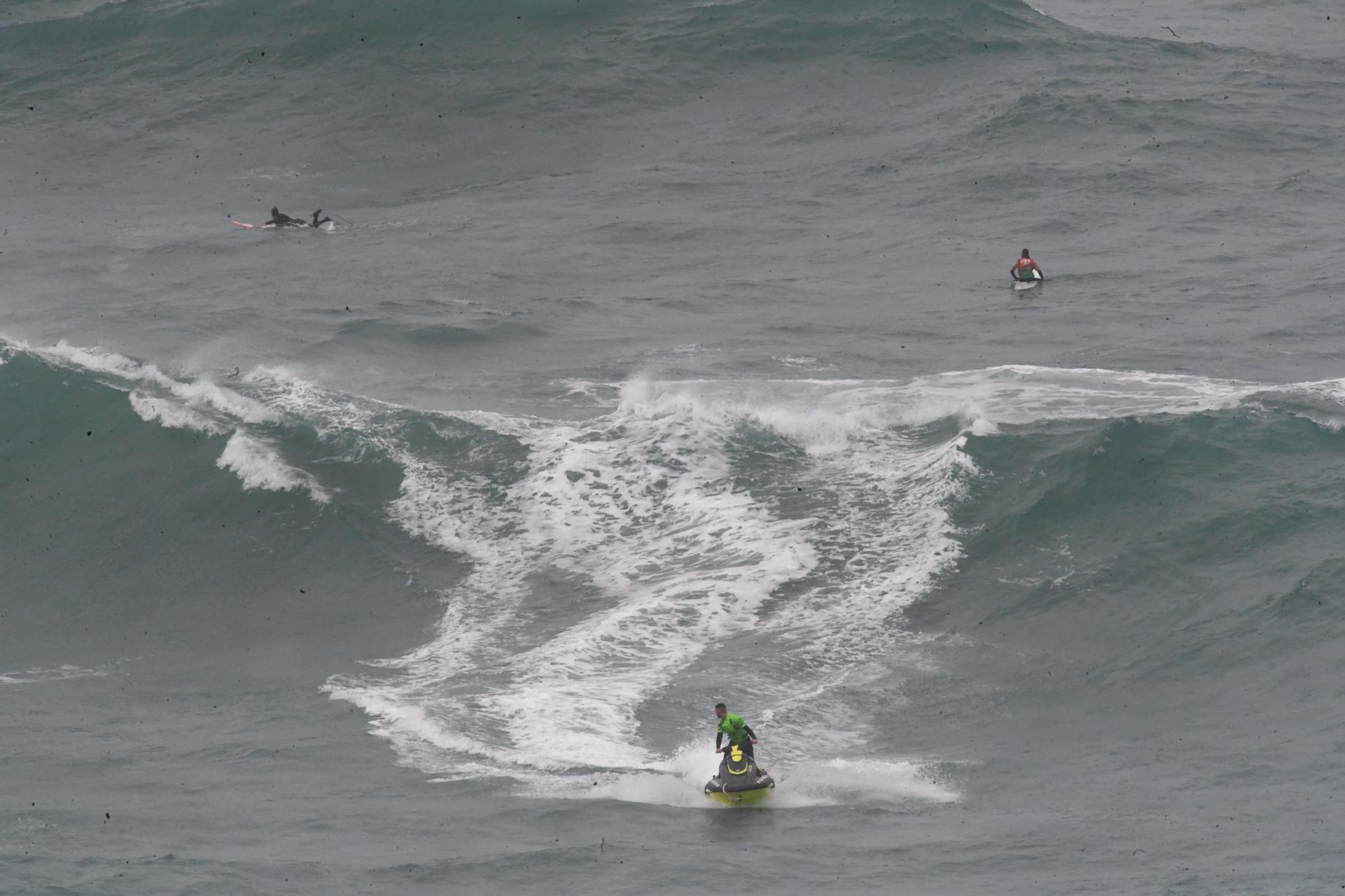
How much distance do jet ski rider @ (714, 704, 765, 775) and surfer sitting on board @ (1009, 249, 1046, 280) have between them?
64.0 ft

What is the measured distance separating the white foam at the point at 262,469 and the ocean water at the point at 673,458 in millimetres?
149

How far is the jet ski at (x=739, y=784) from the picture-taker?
844 inches

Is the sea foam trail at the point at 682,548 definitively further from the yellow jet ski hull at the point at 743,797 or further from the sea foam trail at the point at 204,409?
the sea foam trail at the point at 204,409

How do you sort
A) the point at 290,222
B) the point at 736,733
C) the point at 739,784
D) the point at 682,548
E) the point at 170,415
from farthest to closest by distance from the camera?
the point at 290,222 < the point at 170,415 < the point at 682,548 < the point at 736,733 < the point at 739,784

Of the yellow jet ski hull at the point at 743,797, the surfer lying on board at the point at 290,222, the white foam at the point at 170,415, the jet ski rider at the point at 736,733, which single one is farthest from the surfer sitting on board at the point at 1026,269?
the yellow jet ski hull at the point at 743,797

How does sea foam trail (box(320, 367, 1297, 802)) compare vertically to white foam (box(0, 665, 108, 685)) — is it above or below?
above

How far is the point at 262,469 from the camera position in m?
31.9

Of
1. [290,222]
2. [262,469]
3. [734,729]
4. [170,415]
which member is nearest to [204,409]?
[170,415]

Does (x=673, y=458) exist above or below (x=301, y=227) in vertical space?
below

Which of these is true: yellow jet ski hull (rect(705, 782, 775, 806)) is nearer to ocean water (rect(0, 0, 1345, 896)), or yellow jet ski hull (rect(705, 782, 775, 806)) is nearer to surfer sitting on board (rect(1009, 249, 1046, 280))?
ocean water (rect(0, 0, 1345, 896))

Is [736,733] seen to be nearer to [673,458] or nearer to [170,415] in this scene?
[673,458]

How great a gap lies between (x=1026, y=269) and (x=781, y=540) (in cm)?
1310

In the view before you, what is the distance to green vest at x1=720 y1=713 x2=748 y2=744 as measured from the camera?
71.3 feet

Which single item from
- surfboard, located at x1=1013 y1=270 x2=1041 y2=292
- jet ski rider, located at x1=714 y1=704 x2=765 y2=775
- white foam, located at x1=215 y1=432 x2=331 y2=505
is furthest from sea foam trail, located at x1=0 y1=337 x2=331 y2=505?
surfboard, located at x1=1013 y1=270 x2=1041 y2=292
